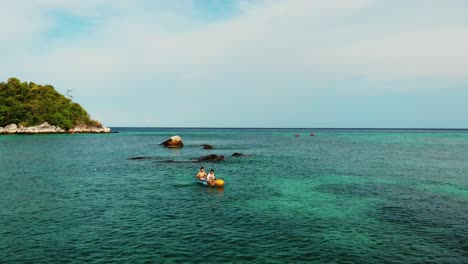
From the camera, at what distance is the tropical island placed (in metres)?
158

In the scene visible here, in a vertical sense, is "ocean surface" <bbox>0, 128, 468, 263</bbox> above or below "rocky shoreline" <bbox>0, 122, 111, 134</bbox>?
below

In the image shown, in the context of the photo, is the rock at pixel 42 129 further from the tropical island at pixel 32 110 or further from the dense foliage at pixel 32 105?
the dense foliage at pixel 32 105

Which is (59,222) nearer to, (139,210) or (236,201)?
(139,210)

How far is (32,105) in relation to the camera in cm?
Answer: 15938

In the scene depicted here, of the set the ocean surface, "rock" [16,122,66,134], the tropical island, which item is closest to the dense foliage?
the tropical island

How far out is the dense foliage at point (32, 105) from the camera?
158 m

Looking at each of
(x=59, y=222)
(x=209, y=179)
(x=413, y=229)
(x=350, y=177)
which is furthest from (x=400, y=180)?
(x=59, y=222)

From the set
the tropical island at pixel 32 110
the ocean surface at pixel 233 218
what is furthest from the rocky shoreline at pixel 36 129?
the ocean surface at pixel 233 218

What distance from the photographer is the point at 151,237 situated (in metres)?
20.9

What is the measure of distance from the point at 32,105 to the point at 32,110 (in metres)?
3.05

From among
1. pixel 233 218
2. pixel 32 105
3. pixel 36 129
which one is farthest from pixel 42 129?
pixel 233 218

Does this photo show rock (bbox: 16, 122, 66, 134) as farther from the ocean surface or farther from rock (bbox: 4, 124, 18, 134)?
the ocean surface

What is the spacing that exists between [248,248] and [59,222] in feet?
48.4

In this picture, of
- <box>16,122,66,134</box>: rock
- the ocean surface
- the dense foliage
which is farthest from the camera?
<box>16,122,66,134</box>: rock
